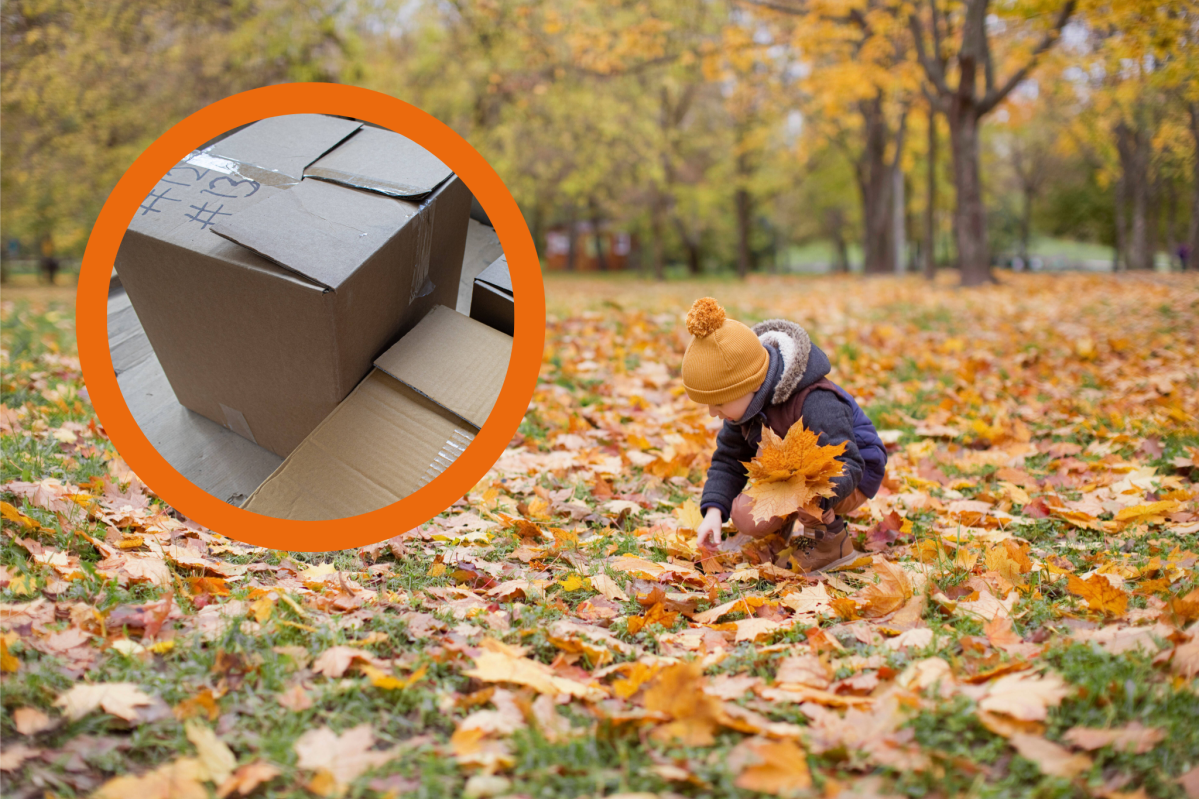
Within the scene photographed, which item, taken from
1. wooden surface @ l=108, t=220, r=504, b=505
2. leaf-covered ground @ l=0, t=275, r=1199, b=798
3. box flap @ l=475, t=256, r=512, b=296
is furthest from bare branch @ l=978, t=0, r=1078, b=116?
wooden surface @ l=108, t=220, r=504, b=505

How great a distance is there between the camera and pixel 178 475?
2400 mm

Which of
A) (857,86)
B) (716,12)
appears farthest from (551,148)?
(857,86)

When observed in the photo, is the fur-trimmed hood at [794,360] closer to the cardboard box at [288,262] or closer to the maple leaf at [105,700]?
the cardboard box at [288,262]

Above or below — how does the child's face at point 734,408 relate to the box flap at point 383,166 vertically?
below

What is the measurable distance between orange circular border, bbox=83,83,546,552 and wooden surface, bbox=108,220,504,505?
0.12 feet

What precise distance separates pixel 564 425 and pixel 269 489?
2.28 metres

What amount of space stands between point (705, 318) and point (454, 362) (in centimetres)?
89

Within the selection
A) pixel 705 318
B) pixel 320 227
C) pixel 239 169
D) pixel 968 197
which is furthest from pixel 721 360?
pixel 968 197

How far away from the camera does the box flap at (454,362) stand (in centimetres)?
222

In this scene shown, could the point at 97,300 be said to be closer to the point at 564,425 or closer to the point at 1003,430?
the point at 564,425

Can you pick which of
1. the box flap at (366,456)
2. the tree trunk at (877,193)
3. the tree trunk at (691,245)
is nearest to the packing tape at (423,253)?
the box flap at (366,456)

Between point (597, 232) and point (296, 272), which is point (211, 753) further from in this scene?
point (597, 232)

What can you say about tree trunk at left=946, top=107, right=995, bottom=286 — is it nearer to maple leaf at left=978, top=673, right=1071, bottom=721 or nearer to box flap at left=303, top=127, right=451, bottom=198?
box flap at left=303, top=127, right=451, bottom=198

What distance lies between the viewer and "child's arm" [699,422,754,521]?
10.0ft
